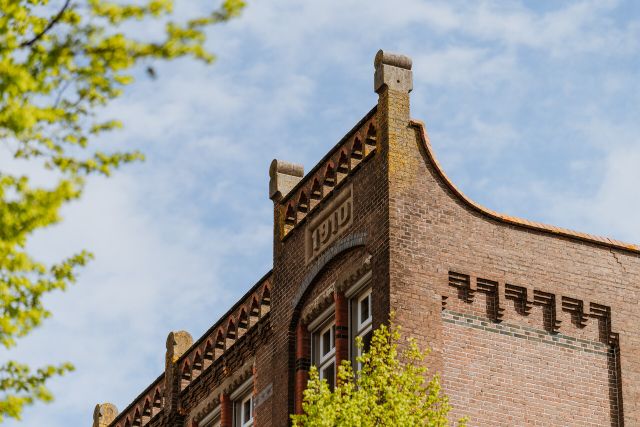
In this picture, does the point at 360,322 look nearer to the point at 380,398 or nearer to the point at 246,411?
the point at 380,398

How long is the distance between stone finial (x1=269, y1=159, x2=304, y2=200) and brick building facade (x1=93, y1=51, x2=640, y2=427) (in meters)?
1.35

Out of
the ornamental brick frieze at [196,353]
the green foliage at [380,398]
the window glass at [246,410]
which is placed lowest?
the green foliage at [380,398]

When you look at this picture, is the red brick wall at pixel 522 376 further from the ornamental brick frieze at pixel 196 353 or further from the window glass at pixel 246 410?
the window glass at pixel 246 410

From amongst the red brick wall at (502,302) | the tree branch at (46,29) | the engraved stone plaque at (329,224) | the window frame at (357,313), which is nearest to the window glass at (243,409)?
the engraved stone plaque at (329,224)

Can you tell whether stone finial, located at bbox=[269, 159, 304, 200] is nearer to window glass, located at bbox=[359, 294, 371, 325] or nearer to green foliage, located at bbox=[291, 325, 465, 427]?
window glass, located at bbox=[359, 294, 371, 325]

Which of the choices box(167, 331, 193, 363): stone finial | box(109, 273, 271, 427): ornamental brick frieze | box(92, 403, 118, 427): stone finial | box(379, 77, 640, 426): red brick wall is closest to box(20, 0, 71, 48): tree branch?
box(379, 77, 640, 426): red brick wall

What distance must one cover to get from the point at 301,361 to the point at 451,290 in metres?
3.63

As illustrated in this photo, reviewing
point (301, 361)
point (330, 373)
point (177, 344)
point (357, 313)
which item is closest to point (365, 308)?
point (357, 313)

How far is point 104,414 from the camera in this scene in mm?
38375

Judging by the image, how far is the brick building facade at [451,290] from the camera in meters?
25.7

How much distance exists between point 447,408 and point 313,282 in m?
6.65

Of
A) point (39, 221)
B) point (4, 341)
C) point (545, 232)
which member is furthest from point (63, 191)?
point (545, 232)

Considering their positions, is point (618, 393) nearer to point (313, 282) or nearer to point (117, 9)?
point (313, 282)

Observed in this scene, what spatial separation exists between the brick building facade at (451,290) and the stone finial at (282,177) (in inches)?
53.0
